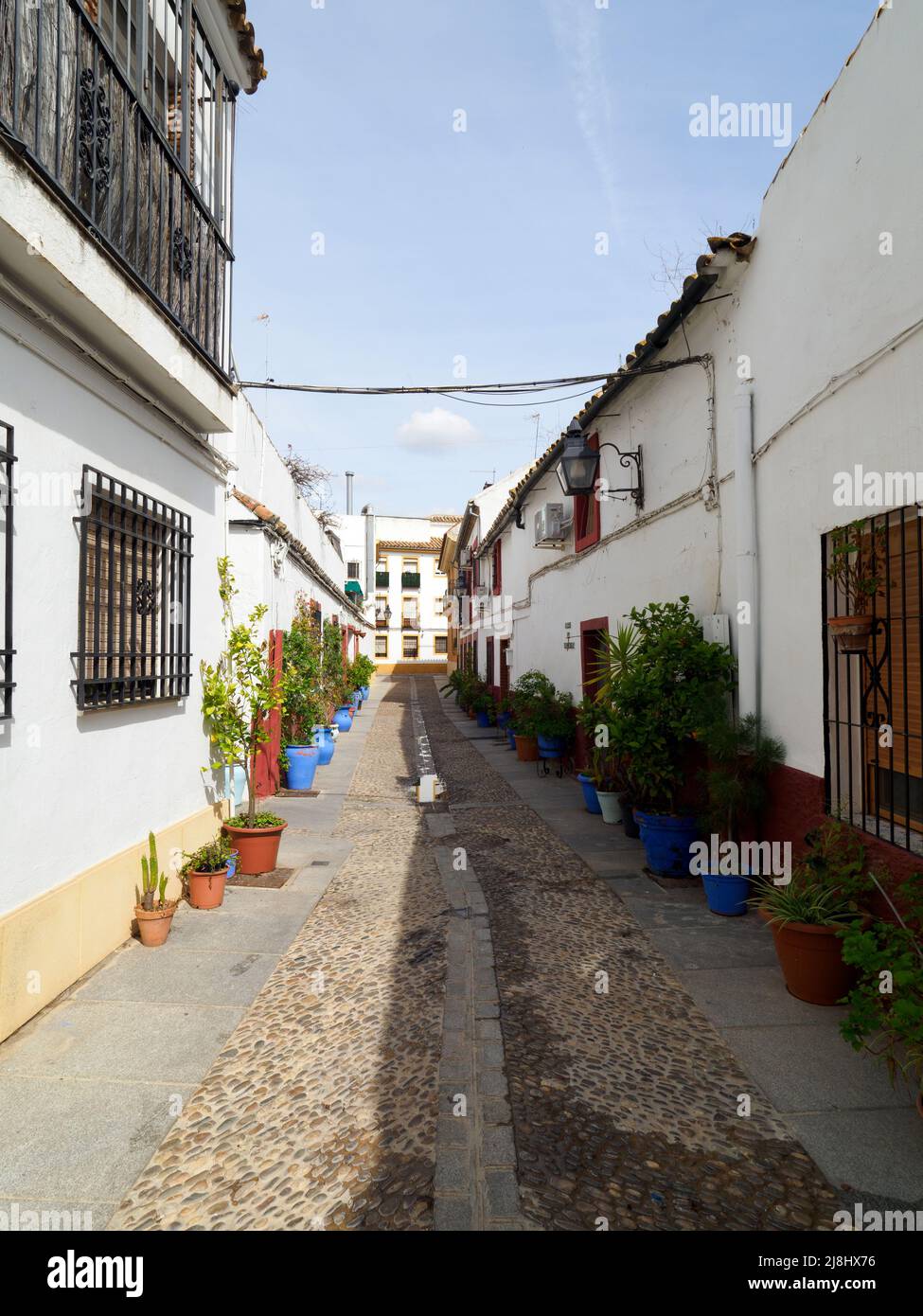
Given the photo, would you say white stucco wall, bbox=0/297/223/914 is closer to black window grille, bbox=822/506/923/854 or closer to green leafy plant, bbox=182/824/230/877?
green leafy plant, bbox=182/824/230/877

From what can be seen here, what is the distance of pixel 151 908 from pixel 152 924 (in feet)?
0.34

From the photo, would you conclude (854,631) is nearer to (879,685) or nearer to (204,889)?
(879,685)

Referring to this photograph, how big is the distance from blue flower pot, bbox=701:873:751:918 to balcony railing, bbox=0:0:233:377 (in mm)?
5355

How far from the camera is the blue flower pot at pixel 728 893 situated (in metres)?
5.55

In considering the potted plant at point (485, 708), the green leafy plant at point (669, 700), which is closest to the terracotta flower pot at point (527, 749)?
the potted plant at point (485, 708)

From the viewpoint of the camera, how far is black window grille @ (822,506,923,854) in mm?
4059

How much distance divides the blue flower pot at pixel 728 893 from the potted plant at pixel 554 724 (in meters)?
6.23

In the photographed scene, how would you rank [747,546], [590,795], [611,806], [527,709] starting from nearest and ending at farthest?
[747,546] < [611,806] < [590,795] < [527,709]

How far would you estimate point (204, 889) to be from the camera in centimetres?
569

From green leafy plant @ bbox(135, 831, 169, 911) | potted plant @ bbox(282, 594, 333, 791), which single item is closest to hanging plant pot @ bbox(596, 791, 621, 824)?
potted plant @ bbox(282, 594, 333, 791)

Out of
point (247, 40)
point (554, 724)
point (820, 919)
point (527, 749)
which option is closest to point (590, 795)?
point (554, 724)

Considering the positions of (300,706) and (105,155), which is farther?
(300,706)
